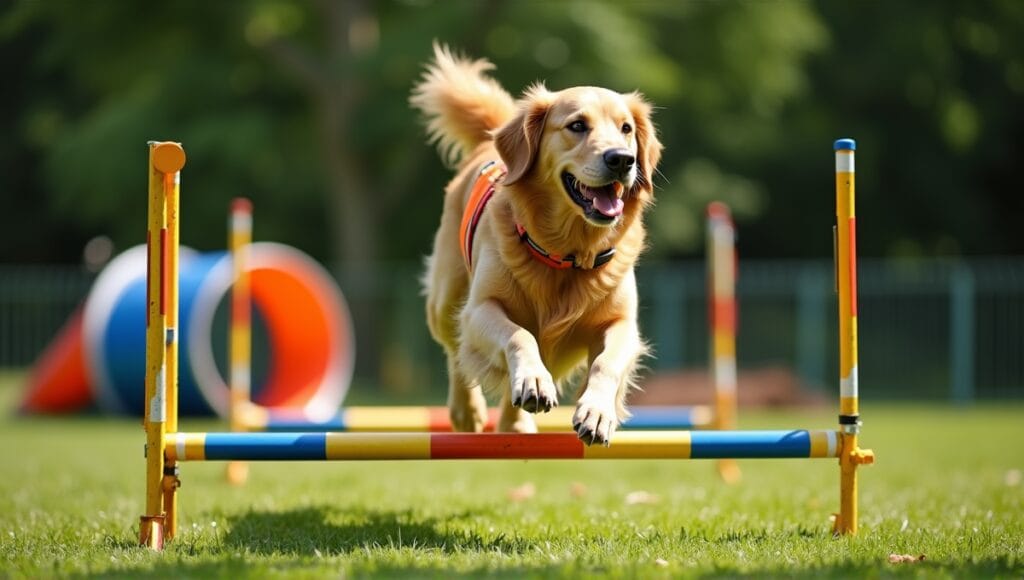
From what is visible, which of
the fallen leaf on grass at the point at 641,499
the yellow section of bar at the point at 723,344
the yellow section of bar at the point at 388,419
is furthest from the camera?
the yellow section of bar at the point at 723,344

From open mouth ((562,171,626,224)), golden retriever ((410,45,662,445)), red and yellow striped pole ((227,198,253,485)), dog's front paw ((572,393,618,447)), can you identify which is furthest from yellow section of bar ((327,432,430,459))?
red and yellow striped pole ((227,198,253,485))

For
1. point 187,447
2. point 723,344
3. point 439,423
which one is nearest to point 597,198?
point 187,447

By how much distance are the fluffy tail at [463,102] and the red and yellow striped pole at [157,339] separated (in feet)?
6.00

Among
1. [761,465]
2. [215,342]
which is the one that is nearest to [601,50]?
[215,342]

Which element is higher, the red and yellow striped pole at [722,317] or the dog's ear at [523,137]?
the dog's ear at [523,137]

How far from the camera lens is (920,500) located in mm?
5801

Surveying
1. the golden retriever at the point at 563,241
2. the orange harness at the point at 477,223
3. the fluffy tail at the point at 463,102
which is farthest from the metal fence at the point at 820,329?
the golden retriever at the point at 563,241

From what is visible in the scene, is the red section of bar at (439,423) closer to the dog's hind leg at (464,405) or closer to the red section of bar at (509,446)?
the dog's hind leg at (464,405)

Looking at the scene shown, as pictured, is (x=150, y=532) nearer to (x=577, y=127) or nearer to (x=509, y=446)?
(x=509, y=446)

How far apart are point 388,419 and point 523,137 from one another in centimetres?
226

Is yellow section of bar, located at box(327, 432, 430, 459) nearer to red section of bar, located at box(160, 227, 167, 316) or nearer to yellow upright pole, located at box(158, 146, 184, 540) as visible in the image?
yellow upright pole, located at box(158, 146, 184, 540)

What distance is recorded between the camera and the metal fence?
1777 centimetres

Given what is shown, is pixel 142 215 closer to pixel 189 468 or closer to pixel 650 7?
pixel 650 7

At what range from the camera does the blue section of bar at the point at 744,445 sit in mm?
4188
